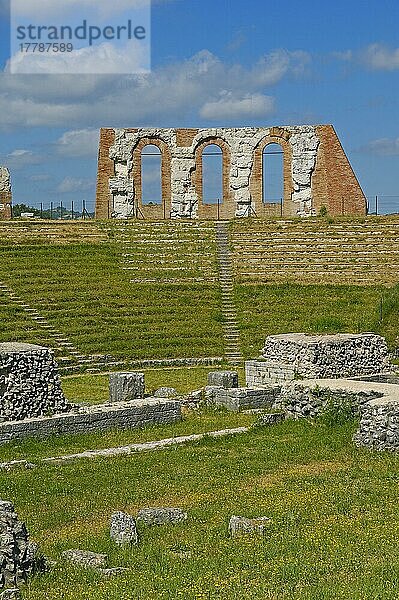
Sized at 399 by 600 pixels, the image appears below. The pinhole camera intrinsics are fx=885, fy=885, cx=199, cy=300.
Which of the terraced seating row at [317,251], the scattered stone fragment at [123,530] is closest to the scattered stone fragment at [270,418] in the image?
the scattered stone fragment at [123,530]

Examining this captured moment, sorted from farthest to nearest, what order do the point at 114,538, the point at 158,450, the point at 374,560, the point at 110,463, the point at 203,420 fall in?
the point at 203,420 < the point at 158,450 < the point at 110,463 < the point at 114,538 < the point at 374,560

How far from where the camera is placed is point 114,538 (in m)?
9.84

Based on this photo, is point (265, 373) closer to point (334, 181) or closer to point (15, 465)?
point (15, 465)

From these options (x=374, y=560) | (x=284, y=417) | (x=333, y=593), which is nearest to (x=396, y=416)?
(x=284, y=417)

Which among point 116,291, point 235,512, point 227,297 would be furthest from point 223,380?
point 227,297

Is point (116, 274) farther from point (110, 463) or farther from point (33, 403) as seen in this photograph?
point (110, 463)

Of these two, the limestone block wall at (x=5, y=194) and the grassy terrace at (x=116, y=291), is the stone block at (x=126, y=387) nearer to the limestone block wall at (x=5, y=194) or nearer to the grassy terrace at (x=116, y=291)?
the grassy terrace at (x=116, y=291)

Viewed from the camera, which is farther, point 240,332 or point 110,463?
point 240,332

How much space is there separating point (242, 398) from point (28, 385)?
483 centimetres

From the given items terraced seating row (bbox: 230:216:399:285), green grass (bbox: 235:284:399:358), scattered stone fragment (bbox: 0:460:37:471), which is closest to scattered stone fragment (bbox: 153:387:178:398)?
scattered stone fragment (bbox: 0:460:37:471)

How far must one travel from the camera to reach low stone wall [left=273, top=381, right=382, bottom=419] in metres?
16.7

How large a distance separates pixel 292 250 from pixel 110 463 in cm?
2303

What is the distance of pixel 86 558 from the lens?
29.8ft

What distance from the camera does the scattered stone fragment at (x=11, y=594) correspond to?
7.96 m
